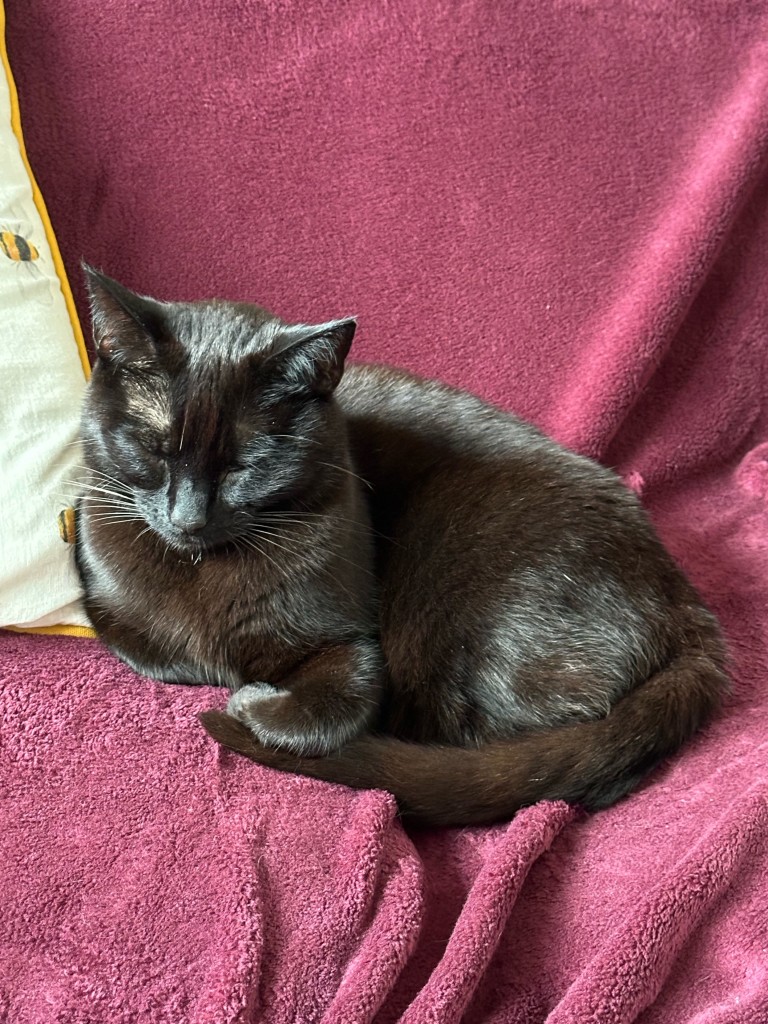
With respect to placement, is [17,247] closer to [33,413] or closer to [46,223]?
[46,223]

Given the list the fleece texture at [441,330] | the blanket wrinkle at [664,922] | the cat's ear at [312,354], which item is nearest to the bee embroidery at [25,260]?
the fleece texture at [441,330]

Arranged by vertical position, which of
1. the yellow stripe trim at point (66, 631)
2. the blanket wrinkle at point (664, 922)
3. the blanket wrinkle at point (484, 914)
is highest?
the blanket wrinkle at point (664, 922)

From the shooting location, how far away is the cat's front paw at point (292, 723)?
3.08 feet

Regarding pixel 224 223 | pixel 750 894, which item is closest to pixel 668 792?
pixel 750 894

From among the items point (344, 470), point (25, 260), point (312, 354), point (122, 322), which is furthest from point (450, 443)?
point (25, 260)

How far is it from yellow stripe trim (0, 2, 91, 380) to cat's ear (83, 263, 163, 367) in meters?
0.24

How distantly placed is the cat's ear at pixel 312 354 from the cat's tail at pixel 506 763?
1.21 feet

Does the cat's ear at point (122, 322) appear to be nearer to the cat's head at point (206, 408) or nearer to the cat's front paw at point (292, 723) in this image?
the cat's head at point (206, 408)

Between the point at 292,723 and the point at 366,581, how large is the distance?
204 mm

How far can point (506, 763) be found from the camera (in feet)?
3.03

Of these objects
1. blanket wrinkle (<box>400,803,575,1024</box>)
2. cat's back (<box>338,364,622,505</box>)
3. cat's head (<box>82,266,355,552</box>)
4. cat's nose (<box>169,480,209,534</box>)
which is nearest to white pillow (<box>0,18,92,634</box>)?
cat's head (<box>82,266,355,552</box>)

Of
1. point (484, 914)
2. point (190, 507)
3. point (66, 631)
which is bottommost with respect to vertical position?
point (66, 631)

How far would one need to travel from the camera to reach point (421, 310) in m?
1.37

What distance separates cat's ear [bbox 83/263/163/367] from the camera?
0.84 metres
